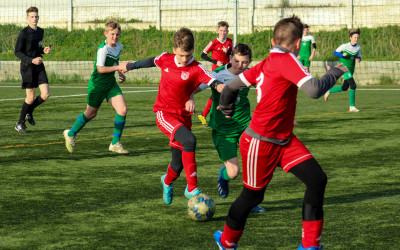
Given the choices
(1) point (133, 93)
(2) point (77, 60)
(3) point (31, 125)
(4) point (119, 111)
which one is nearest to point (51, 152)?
(4) point (119, 111)

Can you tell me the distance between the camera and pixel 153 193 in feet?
18.3

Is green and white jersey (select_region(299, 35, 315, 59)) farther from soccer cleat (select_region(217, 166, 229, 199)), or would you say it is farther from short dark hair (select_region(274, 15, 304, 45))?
short dark hair (select_region(274, 15, 304, 45))

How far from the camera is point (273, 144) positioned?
144 inches

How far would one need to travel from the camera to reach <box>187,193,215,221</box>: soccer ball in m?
4.54

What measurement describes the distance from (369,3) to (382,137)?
18.8 meters

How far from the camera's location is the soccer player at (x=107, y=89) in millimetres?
7805

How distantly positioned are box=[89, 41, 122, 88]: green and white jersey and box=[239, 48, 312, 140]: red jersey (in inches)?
179

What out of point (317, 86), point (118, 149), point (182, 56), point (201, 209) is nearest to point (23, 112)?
point (118, 149)

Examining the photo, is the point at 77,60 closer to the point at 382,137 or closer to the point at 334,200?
the point at 382,137

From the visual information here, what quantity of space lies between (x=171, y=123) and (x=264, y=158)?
1.84 metres

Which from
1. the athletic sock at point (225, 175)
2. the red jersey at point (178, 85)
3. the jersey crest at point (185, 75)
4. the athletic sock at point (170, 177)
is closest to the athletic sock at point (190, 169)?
the athletic sock at point (170, 177)

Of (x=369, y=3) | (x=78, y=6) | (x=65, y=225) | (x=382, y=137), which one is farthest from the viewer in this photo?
(x=78, y=6)

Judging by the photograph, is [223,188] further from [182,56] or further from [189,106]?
[182,56]

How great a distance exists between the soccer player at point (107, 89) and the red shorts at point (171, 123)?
2.42 metres
